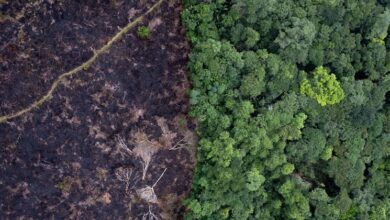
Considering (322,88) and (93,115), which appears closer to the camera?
(93,115)

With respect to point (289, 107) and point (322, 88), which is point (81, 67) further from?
point (322, 88)

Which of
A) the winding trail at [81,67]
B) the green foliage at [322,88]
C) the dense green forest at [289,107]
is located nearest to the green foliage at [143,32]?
the winding trail at [81,67]

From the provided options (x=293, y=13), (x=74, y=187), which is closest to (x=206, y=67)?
(x=293, y=13)

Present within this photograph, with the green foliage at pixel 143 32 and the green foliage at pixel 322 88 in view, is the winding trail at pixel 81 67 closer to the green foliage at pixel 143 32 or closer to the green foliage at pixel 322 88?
the green foliage at pixel 143 32

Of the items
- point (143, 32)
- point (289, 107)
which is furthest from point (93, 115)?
point (289, 107)

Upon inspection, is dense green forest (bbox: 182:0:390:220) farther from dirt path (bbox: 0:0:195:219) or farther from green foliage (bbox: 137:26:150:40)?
green foliage (bbox: 137:26:150:40)

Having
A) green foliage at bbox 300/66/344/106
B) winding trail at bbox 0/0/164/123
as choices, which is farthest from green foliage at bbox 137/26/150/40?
green foliage at bbox 300/66/344/106

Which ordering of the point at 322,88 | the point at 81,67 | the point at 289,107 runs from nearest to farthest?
the point at 81,67, the point at 289,107, the point at 322,88
